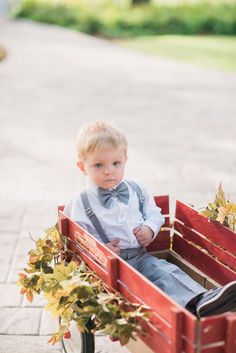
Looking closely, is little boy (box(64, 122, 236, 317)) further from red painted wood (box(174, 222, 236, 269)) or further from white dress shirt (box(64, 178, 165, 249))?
red painted wood (box(174, 222, 236, 269))

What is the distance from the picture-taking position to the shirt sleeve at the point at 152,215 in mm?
3117

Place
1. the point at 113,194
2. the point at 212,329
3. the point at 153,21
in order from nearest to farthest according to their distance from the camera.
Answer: the point at 212,329 → the point at 113,194 → the point at 153,21

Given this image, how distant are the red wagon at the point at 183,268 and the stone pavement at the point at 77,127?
633mm

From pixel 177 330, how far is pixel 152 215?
112cm

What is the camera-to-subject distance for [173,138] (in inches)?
297

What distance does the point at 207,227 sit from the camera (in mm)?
3076

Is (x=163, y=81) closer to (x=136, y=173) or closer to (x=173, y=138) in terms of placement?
(x=173, y=138)

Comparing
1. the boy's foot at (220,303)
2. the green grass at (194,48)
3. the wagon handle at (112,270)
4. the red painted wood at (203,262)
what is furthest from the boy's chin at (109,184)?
the green grass at (194,48)

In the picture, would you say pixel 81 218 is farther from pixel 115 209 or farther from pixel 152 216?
pixel 152 216

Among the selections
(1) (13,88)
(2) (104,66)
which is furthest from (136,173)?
(2) (104,66)

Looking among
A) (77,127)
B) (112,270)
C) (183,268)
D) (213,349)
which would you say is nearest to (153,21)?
(77,127)

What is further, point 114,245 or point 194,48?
point 194,48

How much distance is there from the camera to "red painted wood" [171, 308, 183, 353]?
81.4 inches

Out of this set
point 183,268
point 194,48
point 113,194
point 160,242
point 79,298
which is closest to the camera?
point 79,298
